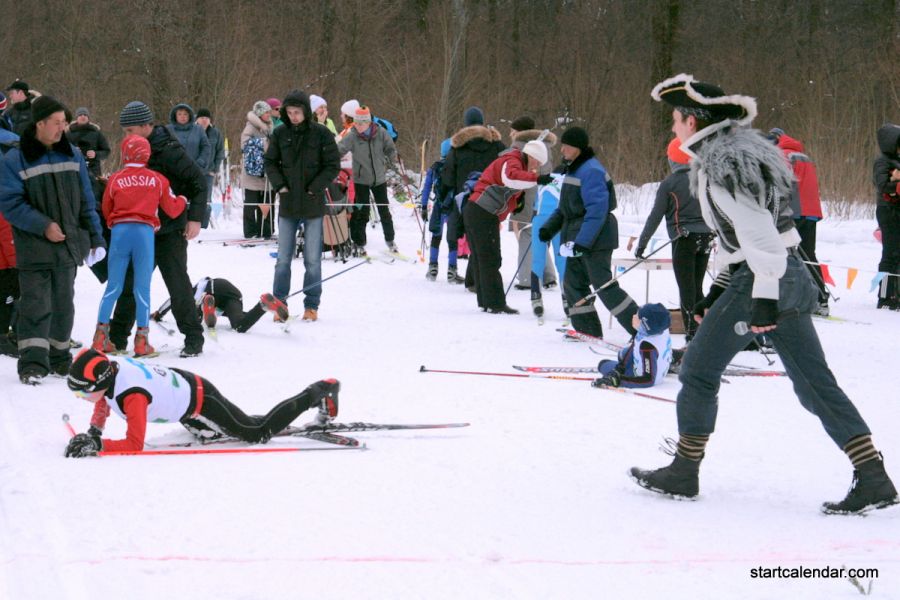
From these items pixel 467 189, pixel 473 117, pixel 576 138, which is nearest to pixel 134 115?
pixel 576 138

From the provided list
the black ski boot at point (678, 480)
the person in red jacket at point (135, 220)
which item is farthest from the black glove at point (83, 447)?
the person in red jacket at point (135, 220)

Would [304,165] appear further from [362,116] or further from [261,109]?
[261,109]

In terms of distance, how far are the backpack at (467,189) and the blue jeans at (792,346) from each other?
631 centimetres

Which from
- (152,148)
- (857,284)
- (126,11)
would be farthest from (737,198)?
(126,11)

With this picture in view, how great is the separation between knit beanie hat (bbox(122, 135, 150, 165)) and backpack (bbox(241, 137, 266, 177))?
24.8 ft

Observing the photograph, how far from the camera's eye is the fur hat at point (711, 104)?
14.1 ft

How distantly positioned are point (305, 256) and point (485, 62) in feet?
64.5

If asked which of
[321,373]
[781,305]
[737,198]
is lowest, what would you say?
[321,373]

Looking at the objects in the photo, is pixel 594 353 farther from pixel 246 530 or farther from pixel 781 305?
pixel 246 530

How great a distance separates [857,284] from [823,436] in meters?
7.36

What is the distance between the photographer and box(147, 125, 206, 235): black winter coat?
7.70 metres

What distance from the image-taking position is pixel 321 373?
7.26 m

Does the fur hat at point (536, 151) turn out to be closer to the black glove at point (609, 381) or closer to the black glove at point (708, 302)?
the black glove at point (609, 381)

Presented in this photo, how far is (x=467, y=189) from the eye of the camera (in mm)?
10781
